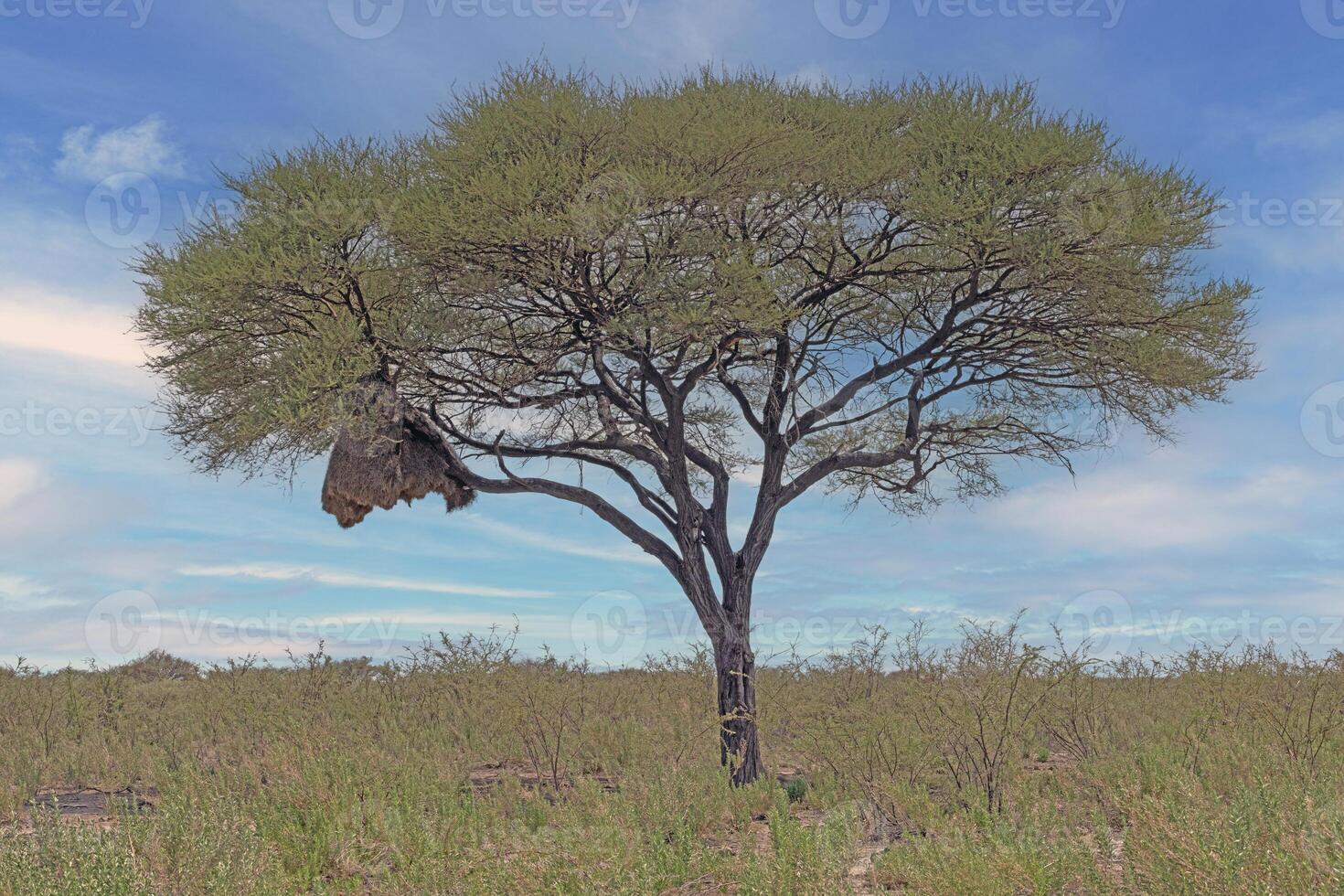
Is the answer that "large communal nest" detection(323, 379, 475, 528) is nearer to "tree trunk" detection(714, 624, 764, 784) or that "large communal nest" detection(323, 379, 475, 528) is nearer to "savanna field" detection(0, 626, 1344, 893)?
"savanna field" detection(0, 626, 1344, 893)

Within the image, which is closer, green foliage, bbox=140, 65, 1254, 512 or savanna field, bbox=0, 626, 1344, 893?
savanna field, bbox=0, 626, 1344, 893

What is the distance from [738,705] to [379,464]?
5.17 metres

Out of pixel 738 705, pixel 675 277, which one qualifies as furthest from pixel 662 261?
pixel 738 705

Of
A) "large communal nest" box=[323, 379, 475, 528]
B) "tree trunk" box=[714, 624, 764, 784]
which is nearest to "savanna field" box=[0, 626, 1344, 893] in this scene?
"tree trunk" box=[714, 624, 764, 784]

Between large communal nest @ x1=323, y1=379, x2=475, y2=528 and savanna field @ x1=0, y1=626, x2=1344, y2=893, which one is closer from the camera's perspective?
savanna field @ x1=0, y1=626, x2=1344, y2=893

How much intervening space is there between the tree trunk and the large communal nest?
13.4ft

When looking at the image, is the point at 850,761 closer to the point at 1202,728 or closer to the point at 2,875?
the point at 1202,728

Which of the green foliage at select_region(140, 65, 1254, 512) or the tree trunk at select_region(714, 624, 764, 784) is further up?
the green foliage at select_region(140, 65, 1254, 512)

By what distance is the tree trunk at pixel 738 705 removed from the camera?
1203 centimetres

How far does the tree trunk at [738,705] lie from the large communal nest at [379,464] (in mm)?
4092

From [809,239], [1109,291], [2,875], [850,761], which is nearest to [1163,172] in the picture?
[1109,291]

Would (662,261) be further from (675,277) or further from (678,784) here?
(678,784)

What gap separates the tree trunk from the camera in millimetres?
12031

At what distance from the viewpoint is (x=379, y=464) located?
488 inches
